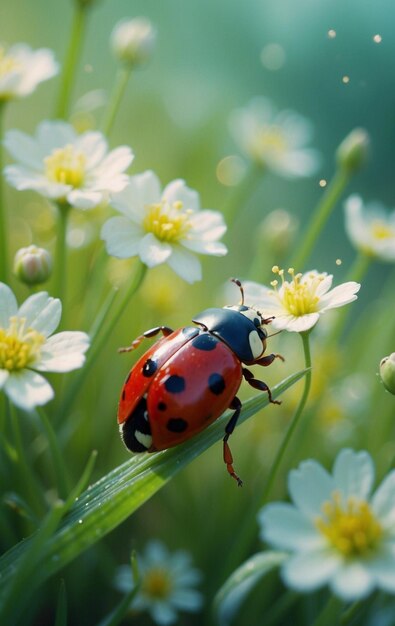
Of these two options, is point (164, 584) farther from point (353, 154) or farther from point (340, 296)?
point (353, 154)

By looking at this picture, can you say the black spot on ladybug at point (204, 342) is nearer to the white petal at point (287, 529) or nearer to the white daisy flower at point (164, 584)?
the white petal at point (287, 529)

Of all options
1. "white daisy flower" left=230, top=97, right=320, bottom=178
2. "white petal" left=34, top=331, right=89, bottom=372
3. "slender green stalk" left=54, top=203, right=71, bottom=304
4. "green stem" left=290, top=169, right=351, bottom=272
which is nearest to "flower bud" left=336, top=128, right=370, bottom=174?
"green stem" left=290, top=169, right=351, bottom=272

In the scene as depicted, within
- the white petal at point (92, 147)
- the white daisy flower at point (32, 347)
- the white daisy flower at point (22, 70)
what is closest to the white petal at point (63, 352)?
the white daisy flower at point (32, 347)

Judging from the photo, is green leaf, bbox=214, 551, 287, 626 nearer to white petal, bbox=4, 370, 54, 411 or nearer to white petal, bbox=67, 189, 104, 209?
white petal, bbox=4, 370, 54, 411

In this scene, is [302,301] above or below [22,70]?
below

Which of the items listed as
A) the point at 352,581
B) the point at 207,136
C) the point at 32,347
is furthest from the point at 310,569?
the point at 207,136

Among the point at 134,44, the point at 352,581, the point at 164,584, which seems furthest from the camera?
the point at 134,44
